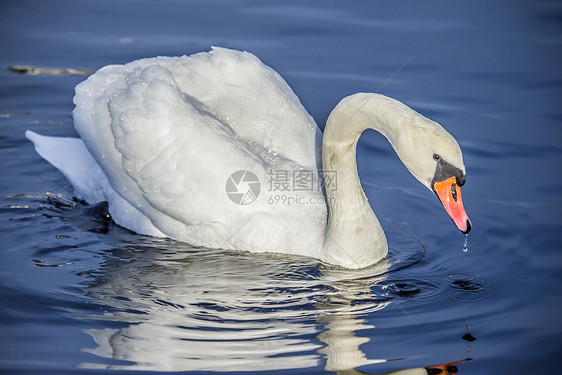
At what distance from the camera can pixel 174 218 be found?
331 inches

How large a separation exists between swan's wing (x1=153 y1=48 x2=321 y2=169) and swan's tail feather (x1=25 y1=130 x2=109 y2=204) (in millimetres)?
1535

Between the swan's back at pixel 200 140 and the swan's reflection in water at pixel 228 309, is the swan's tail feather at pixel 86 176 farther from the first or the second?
the swan's reflection in water at pixel 228 309

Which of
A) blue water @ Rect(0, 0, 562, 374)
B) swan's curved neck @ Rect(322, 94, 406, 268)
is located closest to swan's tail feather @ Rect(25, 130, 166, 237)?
blue water @ Rect(0, 0, 562, 374)

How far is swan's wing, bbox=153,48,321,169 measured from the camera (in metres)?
8.63

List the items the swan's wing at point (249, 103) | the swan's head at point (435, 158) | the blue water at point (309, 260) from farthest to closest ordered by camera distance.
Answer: the swan's wing at point (249, 103) < the swan's head at point (435, 158) < the blue water at point (309, 260)

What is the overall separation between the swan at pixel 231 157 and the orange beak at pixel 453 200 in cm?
60

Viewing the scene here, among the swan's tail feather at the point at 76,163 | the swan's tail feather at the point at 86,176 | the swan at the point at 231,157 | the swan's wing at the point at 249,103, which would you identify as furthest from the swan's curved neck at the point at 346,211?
the swan's tail feather at the point at 76,163

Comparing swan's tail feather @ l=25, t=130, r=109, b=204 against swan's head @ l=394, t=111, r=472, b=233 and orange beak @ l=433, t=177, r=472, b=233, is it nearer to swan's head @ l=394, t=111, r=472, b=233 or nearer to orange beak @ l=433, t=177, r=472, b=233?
swan's head @ l=394, t=111, r=472, b=233

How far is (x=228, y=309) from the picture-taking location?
725 cm

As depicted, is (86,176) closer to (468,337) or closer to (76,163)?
(76,163)

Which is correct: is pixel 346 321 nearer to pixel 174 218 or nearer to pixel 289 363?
pixel 289 363

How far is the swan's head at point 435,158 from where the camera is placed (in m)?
6.95

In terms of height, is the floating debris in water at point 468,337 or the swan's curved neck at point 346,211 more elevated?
the swan's curved neck at point 346,211

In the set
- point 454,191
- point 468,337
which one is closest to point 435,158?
point 454,191
